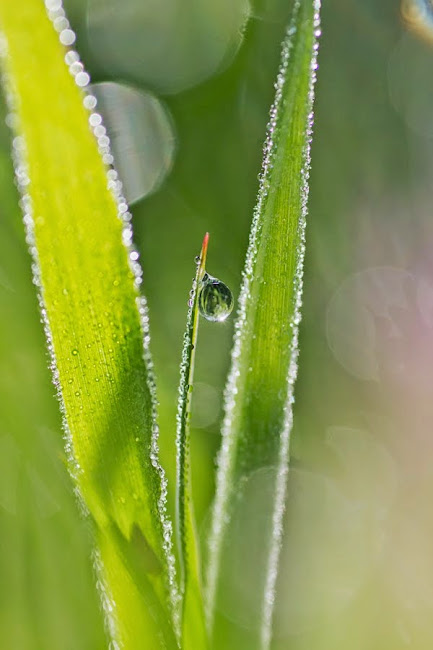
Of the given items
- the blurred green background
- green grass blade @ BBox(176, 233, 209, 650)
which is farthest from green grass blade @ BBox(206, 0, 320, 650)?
the blurred green background

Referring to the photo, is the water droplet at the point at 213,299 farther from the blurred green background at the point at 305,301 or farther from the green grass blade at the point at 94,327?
the blurred green background at the point at 305,301

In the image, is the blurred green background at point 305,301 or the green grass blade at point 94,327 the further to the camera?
the blurred green background at point 305,301

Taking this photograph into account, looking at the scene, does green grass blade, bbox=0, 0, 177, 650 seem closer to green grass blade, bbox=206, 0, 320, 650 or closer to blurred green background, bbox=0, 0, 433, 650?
green grass blade, bbox=206, 0, 320, 650

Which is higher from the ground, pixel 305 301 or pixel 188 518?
pixel 305 301

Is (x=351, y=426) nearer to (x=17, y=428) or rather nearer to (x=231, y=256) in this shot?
(x=231, y=256)

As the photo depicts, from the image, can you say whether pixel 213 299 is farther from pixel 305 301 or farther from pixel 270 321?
pixel 305 301

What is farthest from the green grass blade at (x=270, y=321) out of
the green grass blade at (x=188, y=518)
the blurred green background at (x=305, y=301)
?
the blurred green background at (x=305, y=301)

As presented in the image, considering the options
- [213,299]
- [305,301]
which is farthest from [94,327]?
[305,301]

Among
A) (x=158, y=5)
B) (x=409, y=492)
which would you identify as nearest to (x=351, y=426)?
(x=409, y=492)
